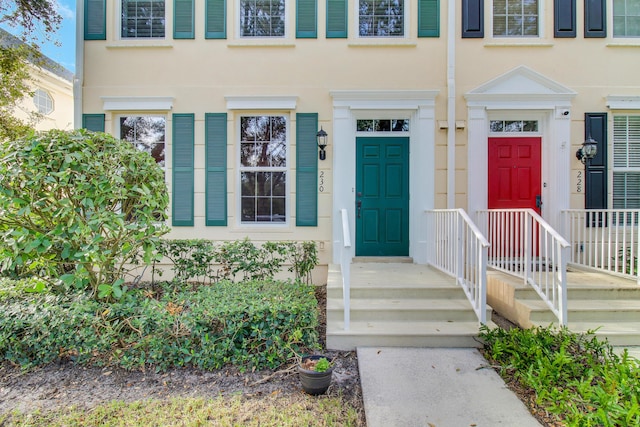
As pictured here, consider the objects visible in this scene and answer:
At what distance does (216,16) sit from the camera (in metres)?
5.61

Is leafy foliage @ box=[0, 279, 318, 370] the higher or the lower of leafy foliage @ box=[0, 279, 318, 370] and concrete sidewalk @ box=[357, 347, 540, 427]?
the higher

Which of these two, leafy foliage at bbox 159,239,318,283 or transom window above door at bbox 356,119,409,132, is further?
transom window above door at bbox 356,119,409,132

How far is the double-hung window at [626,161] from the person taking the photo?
557 centimetres

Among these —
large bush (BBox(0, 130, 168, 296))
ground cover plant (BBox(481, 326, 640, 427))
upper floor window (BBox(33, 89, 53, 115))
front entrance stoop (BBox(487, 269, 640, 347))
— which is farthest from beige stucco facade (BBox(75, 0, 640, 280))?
upper floor window (BBox(33, 89, 53, 115))

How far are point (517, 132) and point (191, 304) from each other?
5.14 m

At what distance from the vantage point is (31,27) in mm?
6035

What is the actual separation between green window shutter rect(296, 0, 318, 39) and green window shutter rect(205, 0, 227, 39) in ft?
3.60

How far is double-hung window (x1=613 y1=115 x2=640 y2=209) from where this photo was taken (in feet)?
18.3

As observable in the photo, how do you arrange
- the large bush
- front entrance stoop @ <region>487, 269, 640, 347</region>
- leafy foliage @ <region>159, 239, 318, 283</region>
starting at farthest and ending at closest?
1. leafy foliage @ <region>159, 239, 318, 283</region>
2. front entrance stoop @ <region>487, 269, 640, 347</region>
3. the large bush

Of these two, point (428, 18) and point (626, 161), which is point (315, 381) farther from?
point (626, 161)

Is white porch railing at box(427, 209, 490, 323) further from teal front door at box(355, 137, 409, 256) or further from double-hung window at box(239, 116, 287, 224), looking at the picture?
double-hung window at box(239, 116, 287, 224)

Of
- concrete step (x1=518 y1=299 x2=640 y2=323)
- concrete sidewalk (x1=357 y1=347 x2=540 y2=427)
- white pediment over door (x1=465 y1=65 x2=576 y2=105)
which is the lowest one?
Answer: concrete sidewalk (x1=357 y1=347 x2=540 y2=427)

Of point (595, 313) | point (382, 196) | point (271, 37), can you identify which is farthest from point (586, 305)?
point (271, 37)

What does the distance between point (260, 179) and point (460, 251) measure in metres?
3.09
